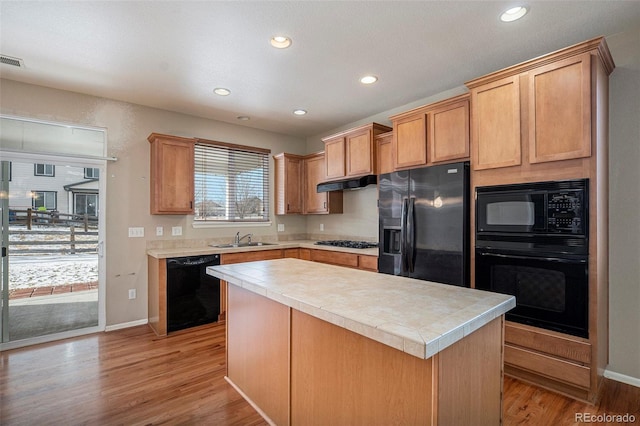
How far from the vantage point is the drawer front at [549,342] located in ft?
7.20

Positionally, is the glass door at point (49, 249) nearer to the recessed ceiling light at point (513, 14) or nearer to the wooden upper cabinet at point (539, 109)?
the wooden upper cabinet at point (539, 109)

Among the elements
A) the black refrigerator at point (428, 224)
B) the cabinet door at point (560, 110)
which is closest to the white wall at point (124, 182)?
the black refrigerator at point (428, 224)

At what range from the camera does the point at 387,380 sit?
1319mm

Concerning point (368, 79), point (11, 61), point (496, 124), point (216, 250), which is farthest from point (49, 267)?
point (496, 124)

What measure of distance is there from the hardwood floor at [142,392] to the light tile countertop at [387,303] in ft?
3.11

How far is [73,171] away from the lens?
3.65 m

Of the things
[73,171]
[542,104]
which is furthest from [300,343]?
[73,171]

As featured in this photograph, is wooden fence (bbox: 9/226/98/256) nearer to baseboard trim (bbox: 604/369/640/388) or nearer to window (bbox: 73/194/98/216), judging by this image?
window (bbox: 73/194/98/216)

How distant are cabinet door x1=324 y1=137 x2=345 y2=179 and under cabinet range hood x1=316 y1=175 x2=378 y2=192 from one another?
114 mm

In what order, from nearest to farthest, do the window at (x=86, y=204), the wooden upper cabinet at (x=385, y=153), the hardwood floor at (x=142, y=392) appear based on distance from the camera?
the hardwood floor at (x=142, y=392) → the window at (x=86, y=204) → the wooden upper cabinet at (x=385, y=153)

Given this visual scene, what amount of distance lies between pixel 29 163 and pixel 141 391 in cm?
274

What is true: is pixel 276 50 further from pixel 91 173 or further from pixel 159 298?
pixel 159 298

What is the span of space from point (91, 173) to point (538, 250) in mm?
4613

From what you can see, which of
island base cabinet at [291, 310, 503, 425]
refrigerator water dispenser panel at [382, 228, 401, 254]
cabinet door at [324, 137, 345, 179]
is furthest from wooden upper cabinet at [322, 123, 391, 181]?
island base cabinet at [291, 310, 503, 425]
